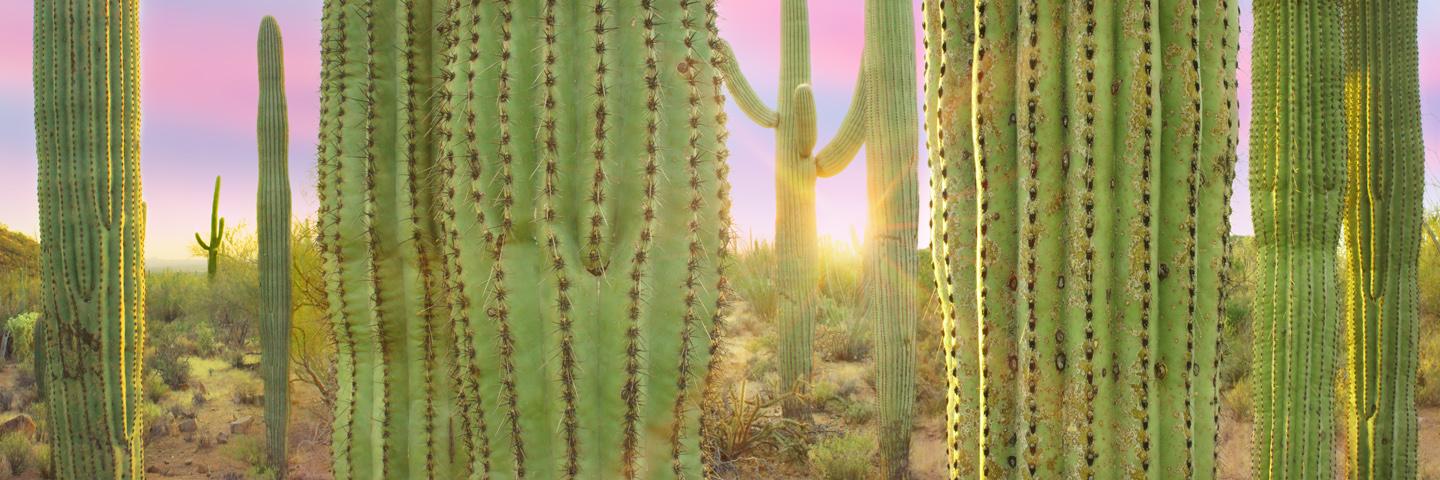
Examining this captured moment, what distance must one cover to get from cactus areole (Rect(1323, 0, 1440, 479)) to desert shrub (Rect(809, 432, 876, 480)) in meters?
3.70

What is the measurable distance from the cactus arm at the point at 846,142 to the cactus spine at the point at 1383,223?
157 inches

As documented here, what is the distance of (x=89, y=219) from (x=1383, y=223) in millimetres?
6274

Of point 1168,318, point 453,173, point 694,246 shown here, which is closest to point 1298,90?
point 1168,318

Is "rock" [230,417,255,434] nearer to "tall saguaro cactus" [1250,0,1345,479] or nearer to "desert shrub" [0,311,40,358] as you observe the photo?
"desert shrub" [0,311,40,358]

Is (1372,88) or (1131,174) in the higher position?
(1372,88)

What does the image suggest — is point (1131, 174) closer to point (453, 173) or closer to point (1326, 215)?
point (453, 173)

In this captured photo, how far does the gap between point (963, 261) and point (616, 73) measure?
0.91 meters

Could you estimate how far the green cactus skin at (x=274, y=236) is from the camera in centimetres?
824

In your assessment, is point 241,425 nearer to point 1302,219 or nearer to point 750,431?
point 750,431

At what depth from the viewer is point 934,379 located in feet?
38.0

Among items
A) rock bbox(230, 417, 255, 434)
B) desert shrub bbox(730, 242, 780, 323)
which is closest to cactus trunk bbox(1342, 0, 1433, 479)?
desert shrub bbox(730, 242, 780, 323)

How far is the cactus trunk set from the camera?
5008mm

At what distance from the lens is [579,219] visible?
2.32m

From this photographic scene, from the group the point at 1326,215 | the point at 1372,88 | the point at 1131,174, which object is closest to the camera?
the point at 1131,174
